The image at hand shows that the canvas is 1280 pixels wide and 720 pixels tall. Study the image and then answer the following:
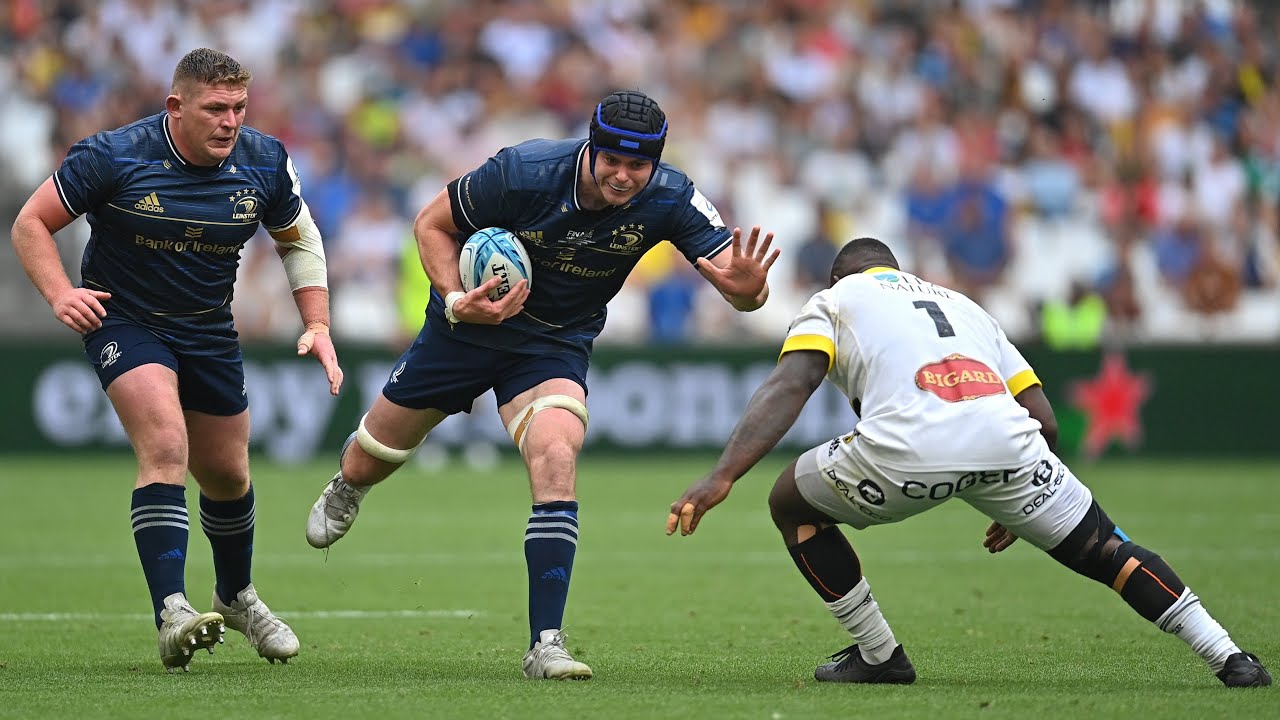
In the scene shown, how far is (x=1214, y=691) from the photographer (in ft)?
20.6

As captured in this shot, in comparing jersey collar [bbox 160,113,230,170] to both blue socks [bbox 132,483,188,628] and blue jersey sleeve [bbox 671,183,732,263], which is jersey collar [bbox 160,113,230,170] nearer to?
blue socks [bbox 132,483,188,628]

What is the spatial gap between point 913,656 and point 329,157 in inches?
603

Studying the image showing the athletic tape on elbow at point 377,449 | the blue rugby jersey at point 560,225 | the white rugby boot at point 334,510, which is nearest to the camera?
the blue rugby jersey at point 560,225

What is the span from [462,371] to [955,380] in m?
2.46

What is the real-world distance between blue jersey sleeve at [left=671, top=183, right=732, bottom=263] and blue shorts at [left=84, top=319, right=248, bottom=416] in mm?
2030

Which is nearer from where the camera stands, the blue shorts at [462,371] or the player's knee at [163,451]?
the player's knee at [163,451]

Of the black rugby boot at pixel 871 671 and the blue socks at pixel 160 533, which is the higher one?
the blue socks at pixel 160 533

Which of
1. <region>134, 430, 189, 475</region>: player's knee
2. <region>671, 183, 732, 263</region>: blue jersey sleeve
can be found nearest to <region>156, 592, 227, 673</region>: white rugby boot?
<region>134, 430, 189, 475</region>: player's knee

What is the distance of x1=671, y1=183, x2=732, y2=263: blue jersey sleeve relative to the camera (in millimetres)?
7582

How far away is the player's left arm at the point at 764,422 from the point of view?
6.23m

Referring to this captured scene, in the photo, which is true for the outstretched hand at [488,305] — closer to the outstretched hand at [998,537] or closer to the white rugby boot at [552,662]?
the white rugby boot at [552,662]

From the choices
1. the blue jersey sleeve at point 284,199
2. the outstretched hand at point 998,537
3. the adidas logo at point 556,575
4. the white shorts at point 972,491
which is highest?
the blue jersey sleeve at point 284,199

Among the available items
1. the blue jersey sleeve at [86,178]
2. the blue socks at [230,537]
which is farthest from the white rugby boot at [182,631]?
the blue jersey sleeve at [86,178]

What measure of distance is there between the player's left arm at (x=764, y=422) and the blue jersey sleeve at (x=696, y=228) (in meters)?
1.29
